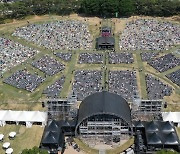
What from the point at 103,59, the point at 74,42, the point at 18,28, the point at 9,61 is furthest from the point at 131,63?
the point at 18,28

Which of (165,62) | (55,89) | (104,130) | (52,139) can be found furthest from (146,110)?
(165,62)

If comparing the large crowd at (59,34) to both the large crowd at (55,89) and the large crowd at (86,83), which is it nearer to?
the large crowd at (86,83)

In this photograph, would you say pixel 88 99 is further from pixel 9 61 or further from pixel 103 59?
pixel 9 61

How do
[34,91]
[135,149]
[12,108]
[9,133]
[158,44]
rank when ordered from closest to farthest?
[135,149], [9,133], [12,108], [34,91], [158,44]

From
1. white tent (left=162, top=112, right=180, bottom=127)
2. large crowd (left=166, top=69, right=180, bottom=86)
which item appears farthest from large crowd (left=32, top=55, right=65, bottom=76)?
white tent (left=162, top=112, right=180, bottom=127)

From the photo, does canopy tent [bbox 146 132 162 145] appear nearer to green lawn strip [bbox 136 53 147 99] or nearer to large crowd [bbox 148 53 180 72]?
green lawn strip [bbox 136 53 147 99]
